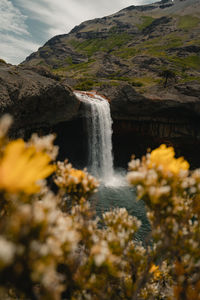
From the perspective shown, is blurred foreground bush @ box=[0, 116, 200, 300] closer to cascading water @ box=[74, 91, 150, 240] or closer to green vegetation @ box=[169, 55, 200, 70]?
cascading water @ box=[74, 91, 150, 240]

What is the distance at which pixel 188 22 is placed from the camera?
141 meters

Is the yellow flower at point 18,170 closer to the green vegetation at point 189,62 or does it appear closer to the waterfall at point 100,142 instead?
the waterfall at point 100,142

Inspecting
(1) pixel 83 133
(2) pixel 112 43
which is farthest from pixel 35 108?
(2) pixel 112 43

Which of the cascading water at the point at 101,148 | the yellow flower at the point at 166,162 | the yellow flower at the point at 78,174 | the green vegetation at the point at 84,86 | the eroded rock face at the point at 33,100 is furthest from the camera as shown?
the green vegetation at the point at 84,86

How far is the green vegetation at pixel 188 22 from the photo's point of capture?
435 feet

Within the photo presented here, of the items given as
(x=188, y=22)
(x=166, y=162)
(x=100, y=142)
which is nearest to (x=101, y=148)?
(x=100, y=142)

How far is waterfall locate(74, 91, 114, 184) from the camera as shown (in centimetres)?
2575

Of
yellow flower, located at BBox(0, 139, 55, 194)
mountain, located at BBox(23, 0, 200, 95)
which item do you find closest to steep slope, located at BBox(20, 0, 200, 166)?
mountain, located at BBox(23, 0, 200, 95)

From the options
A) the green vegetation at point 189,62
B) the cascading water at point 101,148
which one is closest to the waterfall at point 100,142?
the cascading water at point 101,148

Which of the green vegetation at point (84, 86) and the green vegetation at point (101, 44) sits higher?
the green vegetation at point (101, 44)

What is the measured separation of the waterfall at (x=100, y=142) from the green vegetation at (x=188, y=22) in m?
153

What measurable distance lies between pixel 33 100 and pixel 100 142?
516 inches

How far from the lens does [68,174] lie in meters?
3.01

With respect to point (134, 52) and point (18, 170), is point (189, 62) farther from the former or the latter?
point (18, 170)
